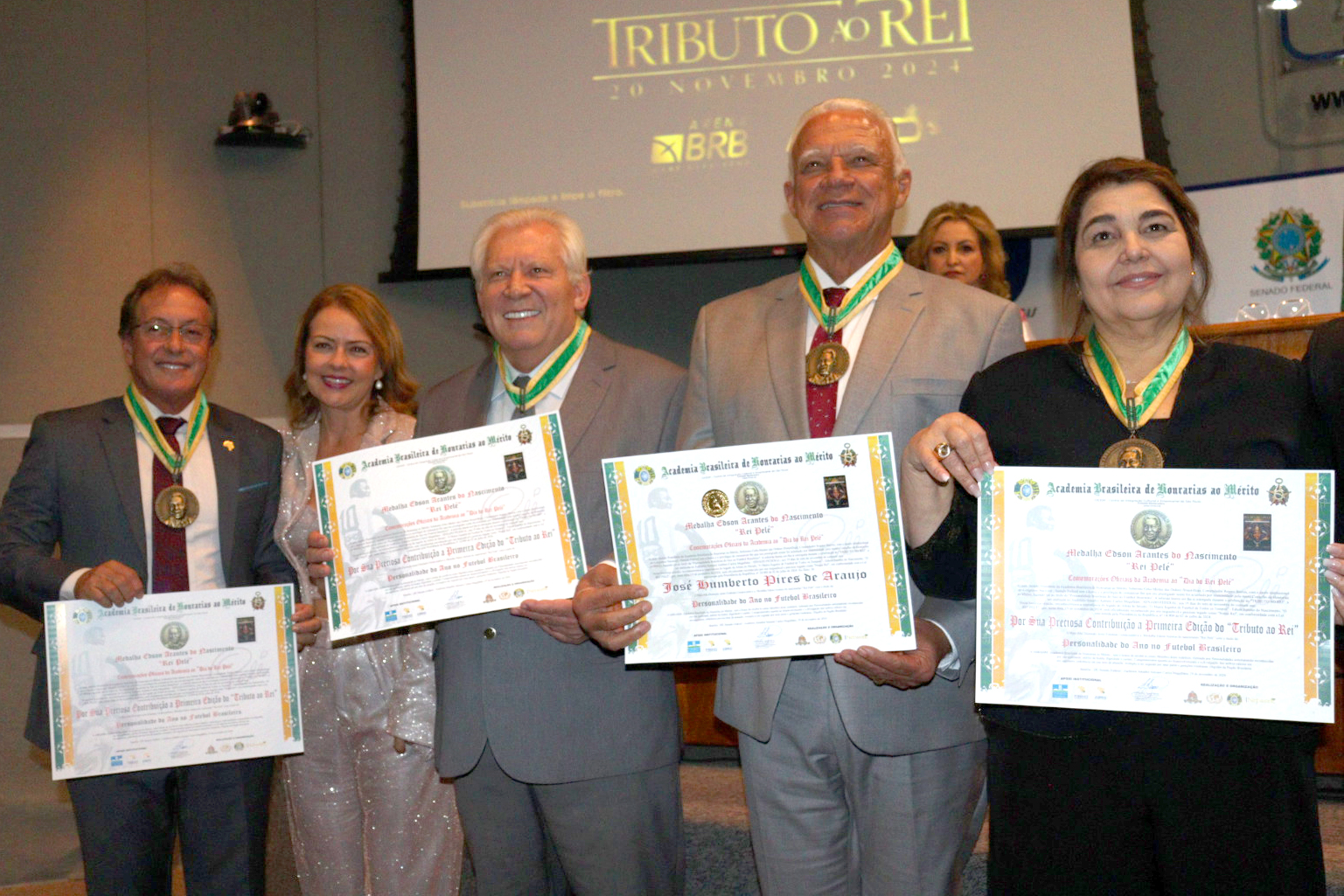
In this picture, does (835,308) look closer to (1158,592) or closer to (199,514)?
(1158,592)

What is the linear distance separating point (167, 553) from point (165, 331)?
56 centimetres

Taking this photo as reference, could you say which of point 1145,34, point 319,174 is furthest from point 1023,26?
point 319,174

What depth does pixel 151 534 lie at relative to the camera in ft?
8.87

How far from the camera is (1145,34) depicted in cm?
523

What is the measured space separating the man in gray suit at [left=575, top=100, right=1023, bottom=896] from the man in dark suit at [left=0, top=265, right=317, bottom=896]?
1.11 m

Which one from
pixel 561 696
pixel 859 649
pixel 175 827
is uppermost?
pixel 859 649

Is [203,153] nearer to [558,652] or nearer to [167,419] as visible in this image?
[167,419]

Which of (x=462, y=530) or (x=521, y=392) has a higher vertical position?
(x=521, y=392)

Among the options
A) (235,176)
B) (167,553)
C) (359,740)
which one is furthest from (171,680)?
(235,176)

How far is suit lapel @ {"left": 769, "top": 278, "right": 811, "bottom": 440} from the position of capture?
2.25 meters

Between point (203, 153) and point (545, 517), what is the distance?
185 inches

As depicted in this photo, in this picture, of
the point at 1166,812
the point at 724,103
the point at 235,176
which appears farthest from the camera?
the point at 235,176

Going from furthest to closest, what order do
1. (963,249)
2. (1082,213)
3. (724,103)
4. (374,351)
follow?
1. (724,103)
2. (963,249)
3. (374,351)
4. (1082,213)

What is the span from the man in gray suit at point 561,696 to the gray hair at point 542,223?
1cm
